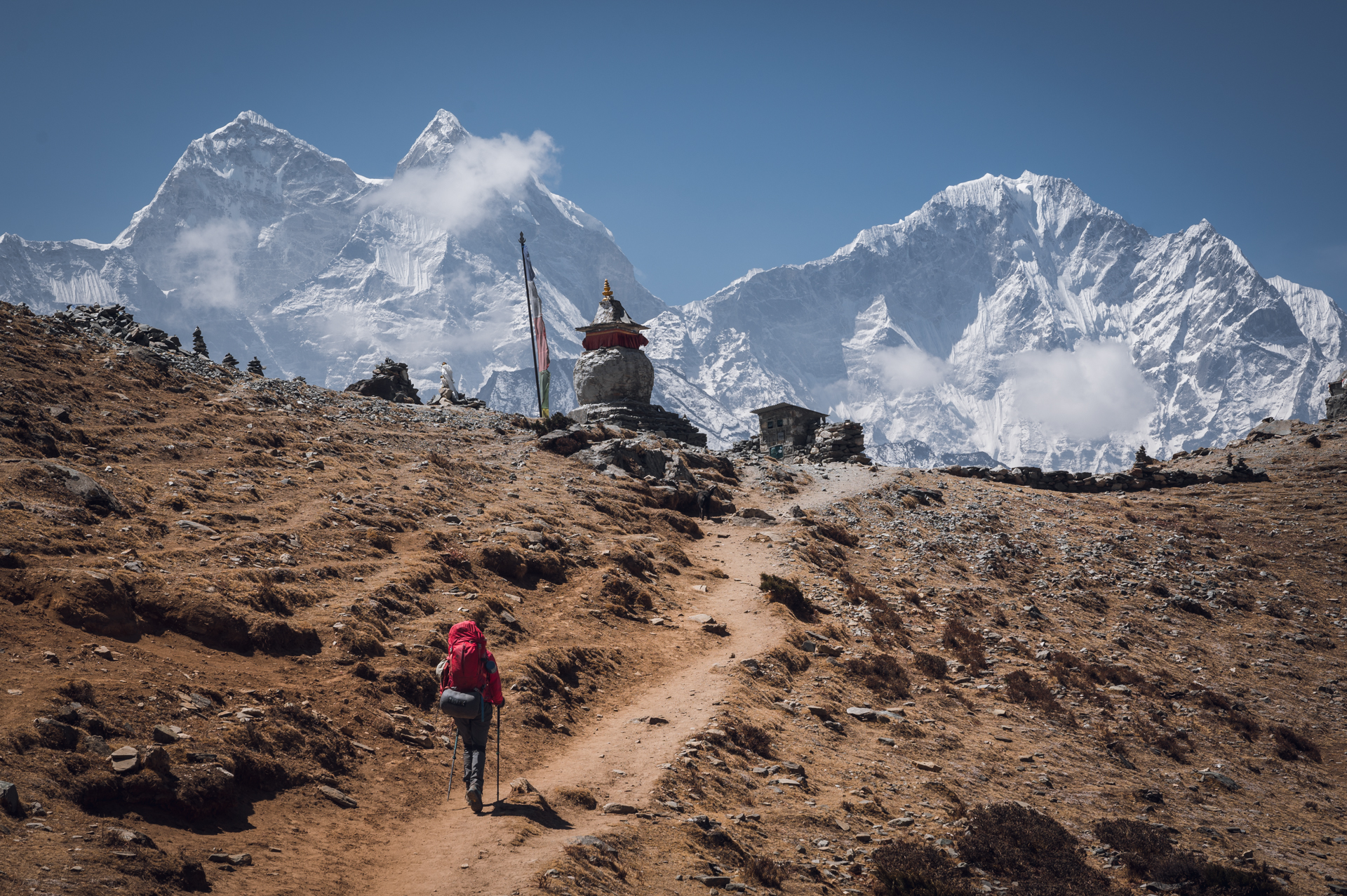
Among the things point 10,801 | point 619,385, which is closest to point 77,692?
point 10,801

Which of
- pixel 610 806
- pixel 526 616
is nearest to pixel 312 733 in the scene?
pixel 610 806

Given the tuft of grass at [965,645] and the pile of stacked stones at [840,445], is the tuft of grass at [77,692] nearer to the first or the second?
the tuft of grass at [965,645]

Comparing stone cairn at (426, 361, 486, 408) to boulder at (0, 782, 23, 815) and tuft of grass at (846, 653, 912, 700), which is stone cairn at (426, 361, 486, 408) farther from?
boulder at (0, 782, 23, 815)

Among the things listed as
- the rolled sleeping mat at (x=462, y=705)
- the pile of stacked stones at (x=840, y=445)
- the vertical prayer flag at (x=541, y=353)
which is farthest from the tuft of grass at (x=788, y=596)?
the pile of stacked stones at (x=840, y=445)

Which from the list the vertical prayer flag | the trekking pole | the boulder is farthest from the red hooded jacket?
the vertical prayer flag

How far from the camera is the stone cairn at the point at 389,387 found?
141 feet

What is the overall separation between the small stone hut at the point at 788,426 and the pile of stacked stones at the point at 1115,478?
930 cm

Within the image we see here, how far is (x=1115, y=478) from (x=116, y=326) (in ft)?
158

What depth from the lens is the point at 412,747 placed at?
37.2 ft

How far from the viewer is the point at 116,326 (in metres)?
33.2

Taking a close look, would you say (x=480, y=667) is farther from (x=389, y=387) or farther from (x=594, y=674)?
(x=389, y=387)

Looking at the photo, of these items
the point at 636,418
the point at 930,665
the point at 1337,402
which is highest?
the point at 1337,402

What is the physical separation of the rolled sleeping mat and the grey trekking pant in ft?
0.27

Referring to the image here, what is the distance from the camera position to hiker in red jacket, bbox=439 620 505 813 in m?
9.79
